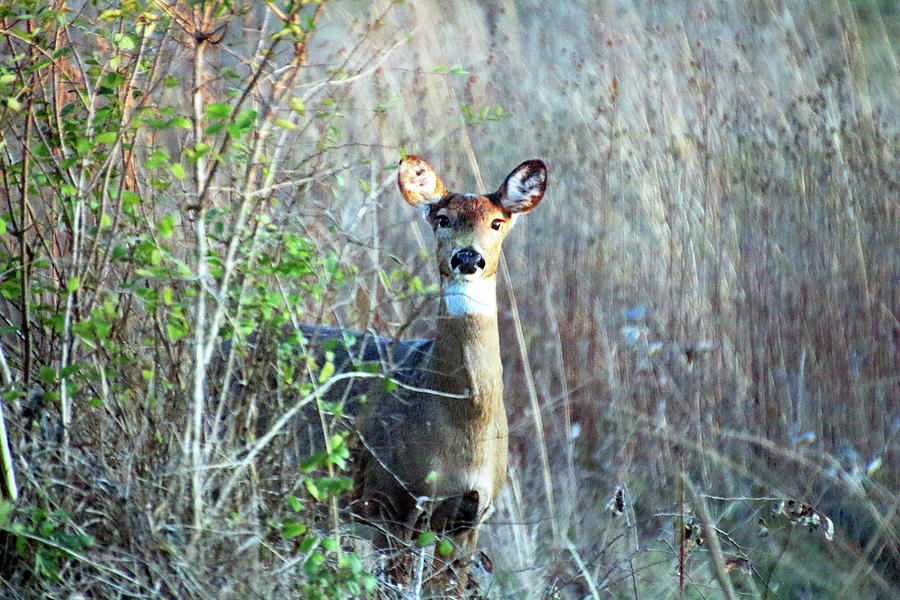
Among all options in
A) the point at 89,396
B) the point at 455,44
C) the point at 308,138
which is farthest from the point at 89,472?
the point at 455,44

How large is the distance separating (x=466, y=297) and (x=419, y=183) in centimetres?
57

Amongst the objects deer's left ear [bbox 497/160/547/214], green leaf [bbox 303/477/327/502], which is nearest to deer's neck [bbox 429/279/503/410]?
deer's left ear [bbox 497/160/547/214]

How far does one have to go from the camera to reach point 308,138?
6684 millimetres

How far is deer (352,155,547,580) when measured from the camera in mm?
4281

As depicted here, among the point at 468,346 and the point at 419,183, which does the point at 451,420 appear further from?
the point at 419,183

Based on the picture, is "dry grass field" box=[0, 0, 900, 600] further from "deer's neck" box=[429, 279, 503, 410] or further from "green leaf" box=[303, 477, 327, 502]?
"deer's neck" box=[429, 279, 503, 410]

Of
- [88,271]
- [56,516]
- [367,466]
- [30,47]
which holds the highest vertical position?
[30,47]

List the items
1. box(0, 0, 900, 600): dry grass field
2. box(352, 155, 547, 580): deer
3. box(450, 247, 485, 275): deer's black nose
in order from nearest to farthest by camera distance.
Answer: box(0, 0, 900, 600): dry grass field < box(352, 155, 547, 580): deer < box(450, 247, 485, 275): deer's black nose

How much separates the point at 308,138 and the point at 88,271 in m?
3.53

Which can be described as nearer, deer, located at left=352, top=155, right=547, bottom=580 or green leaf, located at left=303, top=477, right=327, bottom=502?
green leaf, located at left=303, top=477, right=327, bottom=502

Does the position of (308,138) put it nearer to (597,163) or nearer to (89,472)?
(597,163)

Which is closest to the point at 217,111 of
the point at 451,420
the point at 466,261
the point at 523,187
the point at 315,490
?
the point at 315,490

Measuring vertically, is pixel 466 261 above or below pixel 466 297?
above

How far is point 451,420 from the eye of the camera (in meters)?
4.33
